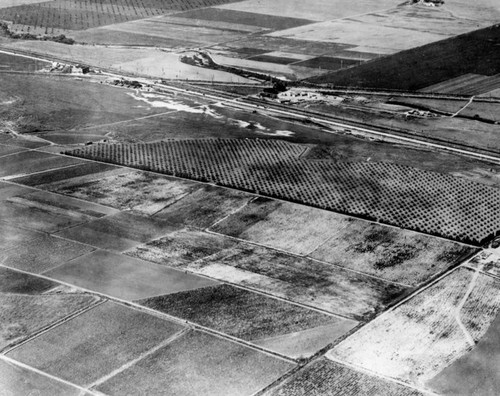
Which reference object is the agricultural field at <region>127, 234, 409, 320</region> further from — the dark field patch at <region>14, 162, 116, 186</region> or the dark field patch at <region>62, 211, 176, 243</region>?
the dark field patch at <region>14, 162, 116, 186</region>

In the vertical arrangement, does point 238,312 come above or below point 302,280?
below

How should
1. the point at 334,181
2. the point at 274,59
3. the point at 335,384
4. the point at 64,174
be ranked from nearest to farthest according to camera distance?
the point at 335,384
the point at 334,181
the point at 64,174
the point at 274,59

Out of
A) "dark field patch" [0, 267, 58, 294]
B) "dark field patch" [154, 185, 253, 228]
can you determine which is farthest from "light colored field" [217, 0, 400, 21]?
"dark field patch" [0, 267, 58, 294]

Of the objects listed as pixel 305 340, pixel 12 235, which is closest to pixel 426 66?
pixel 12 235

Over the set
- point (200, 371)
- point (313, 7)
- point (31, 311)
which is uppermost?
point (313, 7)

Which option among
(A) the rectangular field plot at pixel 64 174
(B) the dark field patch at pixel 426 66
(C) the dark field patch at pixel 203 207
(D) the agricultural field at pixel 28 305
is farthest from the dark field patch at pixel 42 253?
(B) the dark field patch at pixel 426 66

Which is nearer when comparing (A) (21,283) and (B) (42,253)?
(A) (21,283)

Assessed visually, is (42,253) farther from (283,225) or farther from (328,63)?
(328,63)

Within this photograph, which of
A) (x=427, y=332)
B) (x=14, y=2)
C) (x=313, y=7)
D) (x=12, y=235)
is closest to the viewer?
(x=427, y=332)
